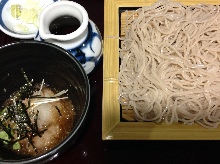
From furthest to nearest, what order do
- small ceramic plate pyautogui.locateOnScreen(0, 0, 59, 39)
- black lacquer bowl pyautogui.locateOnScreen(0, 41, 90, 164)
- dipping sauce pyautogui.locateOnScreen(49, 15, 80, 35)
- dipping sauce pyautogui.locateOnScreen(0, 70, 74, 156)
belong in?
small ceramic plate pyautogui.locateOnScreen(0, 0, 59, 39)
dipping sauce pyautogui.locateOnScreen(49, 15, 80, 35)
dipping sauce pyautogui.locateOnScreen(0, 70, 74, 156)
black lacquer bowl pyautogui.locateOnScreen(0, 41, 90, 164)

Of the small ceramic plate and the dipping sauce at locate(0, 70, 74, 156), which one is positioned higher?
the small ceramic plate

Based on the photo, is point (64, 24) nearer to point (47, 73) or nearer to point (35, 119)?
point (47, 73)

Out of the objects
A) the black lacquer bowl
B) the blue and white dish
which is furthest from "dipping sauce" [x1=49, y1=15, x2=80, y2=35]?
the black lacquer bowl

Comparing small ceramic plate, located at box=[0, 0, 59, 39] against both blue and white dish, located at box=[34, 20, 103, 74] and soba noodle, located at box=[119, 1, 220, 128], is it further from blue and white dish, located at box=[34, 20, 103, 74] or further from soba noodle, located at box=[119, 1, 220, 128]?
soba noodle, located at box=[119, 1, 220, 128]

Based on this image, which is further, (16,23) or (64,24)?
(16,23)

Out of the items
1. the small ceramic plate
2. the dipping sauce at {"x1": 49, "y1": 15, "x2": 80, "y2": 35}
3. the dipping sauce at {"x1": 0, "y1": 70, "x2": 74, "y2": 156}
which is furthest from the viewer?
the small ceramic plate

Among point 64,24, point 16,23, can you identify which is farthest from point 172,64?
point 16,23
